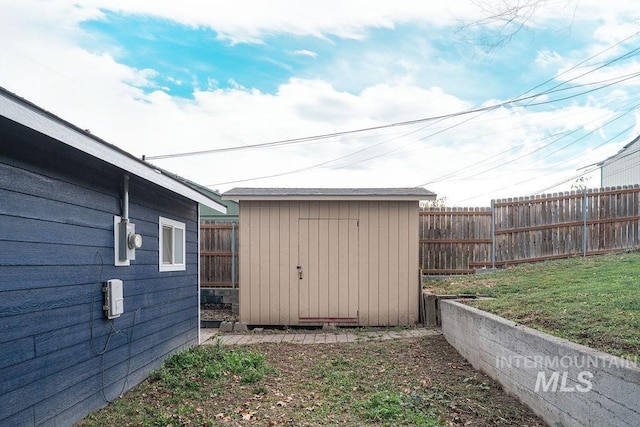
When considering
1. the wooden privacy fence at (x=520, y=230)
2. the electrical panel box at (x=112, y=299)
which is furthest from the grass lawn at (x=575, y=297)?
the electrical panel box at (x=112, y=299)

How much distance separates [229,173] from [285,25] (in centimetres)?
1331

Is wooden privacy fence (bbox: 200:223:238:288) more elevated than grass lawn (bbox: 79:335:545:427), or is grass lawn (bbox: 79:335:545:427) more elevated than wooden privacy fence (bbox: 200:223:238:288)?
wooden privacy fence (bbox: 200:223:238:288)

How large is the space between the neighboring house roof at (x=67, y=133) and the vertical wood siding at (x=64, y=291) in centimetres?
27

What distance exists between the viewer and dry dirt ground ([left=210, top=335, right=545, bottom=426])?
136 inches

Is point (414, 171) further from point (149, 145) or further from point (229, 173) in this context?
point (149, 145)

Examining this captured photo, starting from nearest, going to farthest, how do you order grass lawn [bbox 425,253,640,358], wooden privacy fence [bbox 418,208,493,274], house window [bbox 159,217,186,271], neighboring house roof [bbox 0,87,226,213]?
neighboring house roof [bbox 0,87,226,213] → grass lawn [bbox 425,253,640,358] → house window [bbox 159,217,186,271] → wooden privacy fence [bbox 418,208,493,274]

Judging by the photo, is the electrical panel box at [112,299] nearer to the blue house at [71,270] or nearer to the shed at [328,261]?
the blue house at [71,270]

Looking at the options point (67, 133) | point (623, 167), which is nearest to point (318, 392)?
point (67, 133)

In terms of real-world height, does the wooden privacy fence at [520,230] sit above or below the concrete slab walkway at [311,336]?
above

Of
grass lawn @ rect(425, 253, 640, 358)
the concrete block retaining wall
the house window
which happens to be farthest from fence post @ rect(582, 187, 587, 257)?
the house window

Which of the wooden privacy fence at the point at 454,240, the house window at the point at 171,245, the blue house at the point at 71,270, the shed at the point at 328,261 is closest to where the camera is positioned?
the blue house at the point at 71,270

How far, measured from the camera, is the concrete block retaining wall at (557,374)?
2418 mm

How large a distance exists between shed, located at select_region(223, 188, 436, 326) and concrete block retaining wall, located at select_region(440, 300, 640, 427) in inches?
121

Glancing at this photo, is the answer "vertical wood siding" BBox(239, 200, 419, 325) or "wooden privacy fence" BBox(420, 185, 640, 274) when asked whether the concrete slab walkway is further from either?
"wooden privacy fence" BBox(420, 185, 640, 274)
